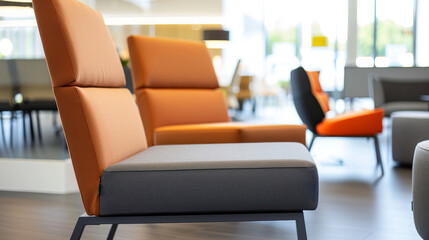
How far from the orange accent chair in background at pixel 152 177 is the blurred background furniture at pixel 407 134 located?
2.68 meters

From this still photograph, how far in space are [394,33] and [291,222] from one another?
11.1 metres

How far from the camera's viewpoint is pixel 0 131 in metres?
3.34

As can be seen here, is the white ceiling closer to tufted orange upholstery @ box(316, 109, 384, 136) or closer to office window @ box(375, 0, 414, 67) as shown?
office window @ box(375, 0, 414, 67)

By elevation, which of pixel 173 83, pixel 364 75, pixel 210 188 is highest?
pixel 173 83

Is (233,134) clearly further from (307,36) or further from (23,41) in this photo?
(307,36)

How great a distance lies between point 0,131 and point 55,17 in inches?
81.6

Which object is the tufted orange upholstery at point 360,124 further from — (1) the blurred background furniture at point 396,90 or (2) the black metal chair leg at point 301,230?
(1) the blurred background furniture at point 396,90

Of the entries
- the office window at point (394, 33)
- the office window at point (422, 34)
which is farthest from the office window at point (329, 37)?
the office window at point (422, 34)

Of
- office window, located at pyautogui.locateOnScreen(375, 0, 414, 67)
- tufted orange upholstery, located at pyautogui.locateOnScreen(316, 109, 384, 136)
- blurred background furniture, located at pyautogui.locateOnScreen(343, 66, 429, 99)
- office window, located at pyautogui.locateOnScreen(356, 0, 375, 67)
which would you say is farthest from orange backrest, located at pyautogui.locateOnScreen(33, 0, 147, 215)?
office window, located at pyautogui.locateOnScreen(375, 0, 414, 67)

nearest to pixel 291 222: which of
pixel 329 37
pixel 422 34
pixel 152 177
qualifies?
pixel 152 177

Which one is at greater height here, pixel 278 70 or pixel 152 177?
pixel 152 177

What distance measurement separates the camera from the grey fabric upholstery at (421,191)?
1783 mm

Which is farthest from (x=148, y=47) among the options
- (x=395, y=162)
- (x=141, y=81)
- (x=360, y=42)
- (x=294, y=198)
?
(x=360, y=42)

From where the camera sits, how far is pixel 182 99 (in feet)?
10.5
